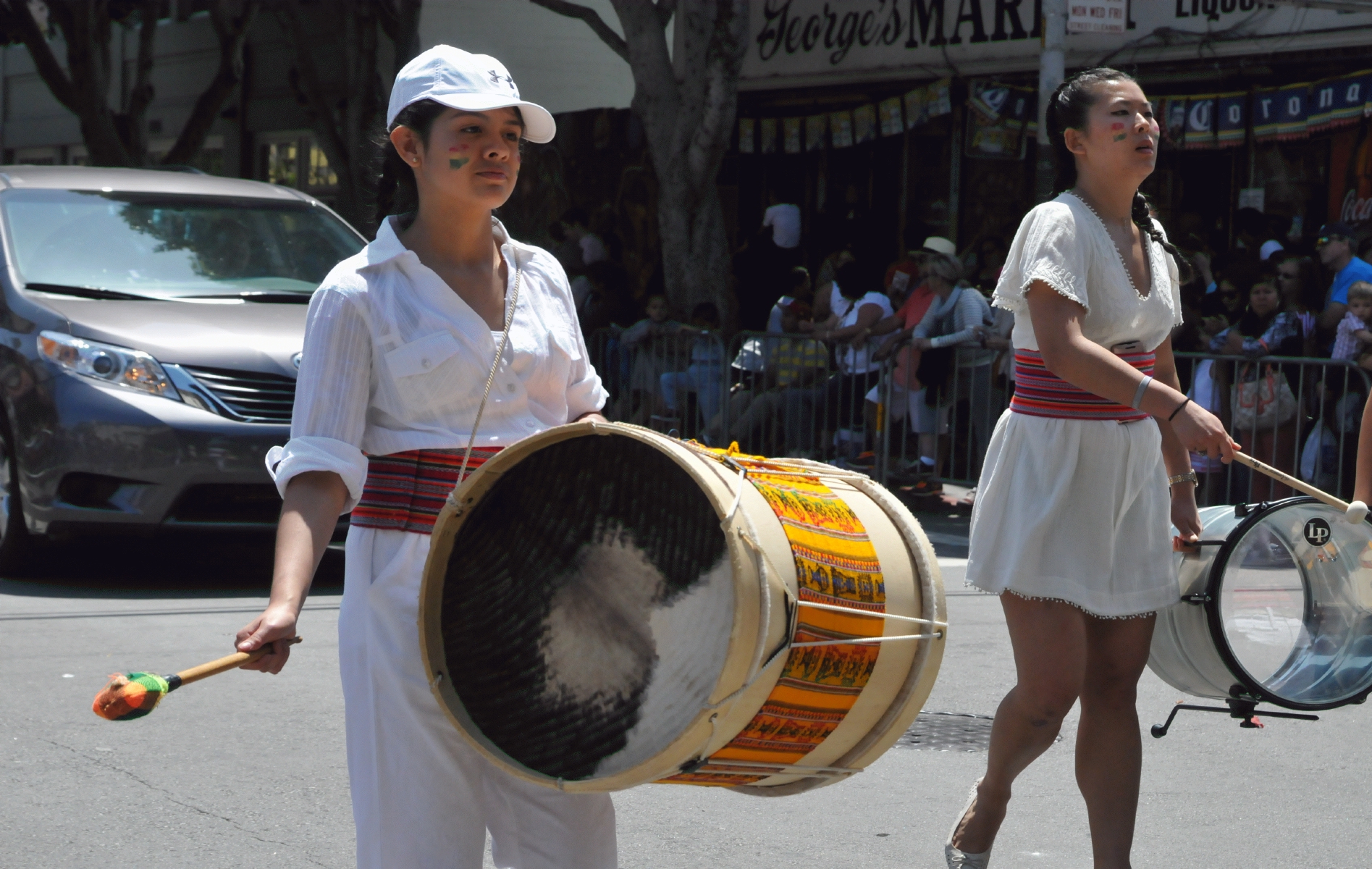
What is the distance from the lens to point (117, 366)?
823 cm

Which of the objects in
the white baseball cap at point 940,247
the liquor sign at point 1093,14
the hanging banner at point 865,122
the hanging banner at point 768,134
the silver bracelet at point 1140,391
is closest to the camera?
the silver bracelet at point 1140,391

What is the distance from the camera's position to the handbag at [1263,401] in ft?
34.0

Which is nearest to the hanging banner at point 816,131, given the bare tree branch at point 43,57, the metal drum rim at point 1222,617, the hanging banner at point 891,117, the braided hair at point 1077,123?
the hanging banner at point 891,117

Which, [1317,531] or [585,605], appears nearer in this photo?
[585,605]

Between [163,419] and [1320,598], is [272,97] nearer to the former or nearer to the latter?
[163,419]

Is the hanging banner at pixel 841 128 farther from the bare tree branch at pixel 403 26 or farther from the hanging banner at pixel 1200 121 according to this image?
the bare tree branch at pixel 403 26

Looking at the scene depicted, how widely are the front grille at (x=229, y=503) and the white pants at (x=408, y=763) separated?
5.31 metres

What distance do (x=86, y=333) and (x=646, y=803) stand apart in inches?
169

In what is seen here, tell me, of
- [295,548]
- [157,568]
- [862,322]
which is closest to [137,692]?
[295,548]

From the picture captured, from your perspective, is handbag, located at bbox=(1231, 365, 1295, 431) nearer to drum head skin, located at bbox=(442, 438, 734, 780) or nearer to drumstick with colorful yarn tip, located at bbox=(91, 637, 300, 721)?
drum head skin, located at bbox=(442, 438, 734, 780)

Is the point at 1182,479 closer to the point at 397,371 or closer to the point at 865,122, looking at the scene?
the point at 397,371

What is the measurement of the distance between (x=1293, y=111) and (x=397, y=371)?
12590 mm

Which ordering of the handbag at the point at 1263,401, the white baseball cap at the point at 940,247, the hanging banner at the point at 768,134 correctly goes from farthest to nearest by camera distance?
the hanging banner at the point at 768,134, the white baseball cap at the point at 940,247, the handbag at the point at 1263,401

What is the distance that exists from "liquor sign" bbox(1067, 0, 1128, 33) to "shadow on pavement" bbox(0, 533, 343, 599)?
224 inches
